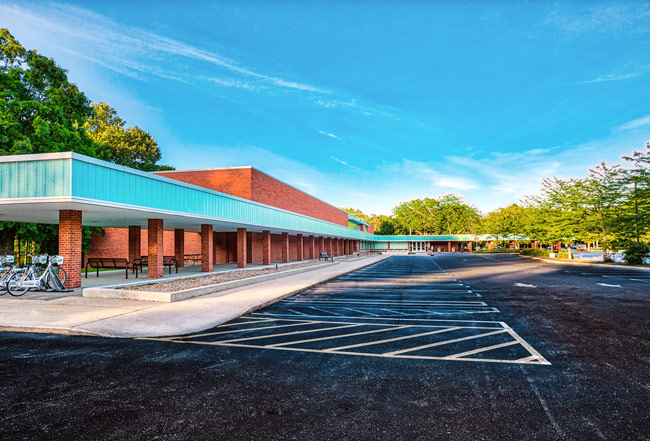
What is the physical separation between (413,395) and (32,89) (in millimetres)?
→ 33469

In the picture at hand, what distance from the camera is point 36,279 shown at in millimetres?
12570

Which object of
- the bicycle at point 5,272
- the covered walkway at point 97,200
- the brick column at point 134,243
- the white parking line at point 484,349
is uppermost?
the covered walkway at point 97,200

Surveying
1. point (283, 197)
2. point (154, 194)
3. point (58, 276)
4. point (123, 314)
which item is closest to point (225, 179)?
point (283, 197)

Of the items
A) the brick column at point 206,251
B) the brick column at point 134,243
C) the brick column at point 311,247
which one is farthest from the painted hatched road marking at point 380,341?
the brick column at point 311,247

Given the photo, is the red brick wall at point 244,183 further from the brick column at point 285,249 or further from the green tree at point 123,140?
the green tree at point 123,140

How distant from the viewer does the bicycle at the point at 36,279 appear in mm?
12398

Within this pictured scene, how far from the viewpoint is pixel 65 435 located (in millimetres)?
3596

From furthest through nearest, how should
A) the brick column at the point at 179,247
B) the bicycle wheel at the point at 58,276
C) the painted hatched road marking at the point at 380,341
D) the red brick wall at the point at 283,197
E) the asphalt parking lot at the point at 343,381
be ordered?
1. the red brick wall at the point at 283,197
2. the brick column at the point at 179,247
3. the bicycle wheel at the point at 58,276
4. the painted hatched road marking at the point at 380,341
5. the asphalt parking lot at the point at 343,381

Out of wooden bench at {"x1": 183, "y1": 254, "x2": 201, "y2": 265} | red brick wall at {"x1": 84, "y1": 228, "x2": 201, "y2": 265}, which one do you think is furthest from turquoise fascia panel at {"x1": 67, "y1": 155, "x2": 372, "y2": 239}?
red brick wall at {"x1": 84, "y1": 228, "x2": 201, "y2": 265}

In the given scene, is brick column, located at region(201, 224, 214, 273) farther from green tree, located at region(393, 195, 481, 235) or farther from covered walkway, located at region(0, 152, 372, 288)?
green tree, located at region(393, 195, 481, 235)

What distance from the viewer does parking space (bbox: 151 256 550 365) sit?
6457mm

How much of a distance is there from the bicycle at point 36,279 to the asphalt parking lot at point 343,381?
6119 mm

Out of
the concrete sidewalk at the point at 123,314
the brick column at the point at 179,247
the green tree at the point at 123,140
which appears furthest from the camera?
the green tree at the point at 123,140

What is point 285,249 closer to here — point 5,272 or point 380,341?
point 5,272
